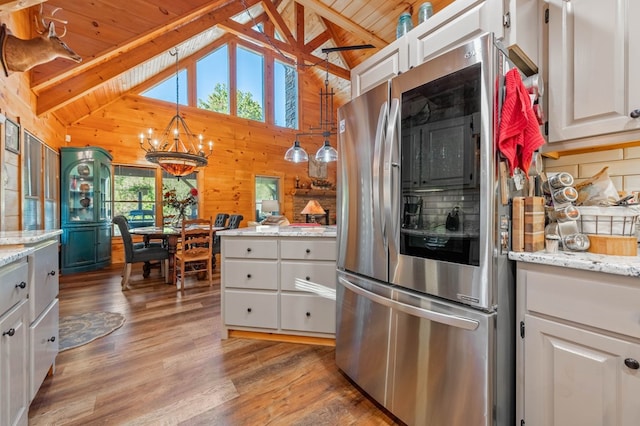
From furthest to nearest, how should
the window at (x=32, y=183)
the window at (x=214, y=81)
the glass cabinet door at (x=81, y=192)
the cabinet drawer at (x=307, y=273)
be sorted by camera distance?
the window at (x=214, y=81), the glass cabinet door at (x=81, y=192), the window at (x=32, y=183), the cabinet drawer at (x=307, y=273)

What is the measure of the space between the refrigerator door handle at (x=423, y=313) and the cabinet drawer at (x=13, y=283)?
5.14 feet

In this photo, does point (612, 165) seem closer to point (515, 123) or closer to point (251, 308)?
point (515, 123)

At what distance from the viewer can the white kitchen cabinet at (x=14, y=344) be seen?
42.9 inches

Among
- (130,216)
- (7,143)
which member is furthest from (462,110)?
(130,216)

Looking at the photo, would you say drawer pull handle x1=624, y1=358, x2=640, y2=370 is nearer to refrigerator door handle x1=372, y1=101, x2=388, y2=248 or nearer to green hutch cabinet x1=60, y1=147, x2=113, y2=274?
refrigerator door handle x1=372, y1=101, x2=388, y2=248

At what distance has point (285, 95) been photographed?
7906mm

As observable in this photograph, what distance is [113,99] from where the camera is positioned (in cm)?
528

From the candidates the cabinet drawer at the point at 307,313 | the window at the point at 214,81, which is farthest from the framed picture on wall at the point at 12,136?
the window at the point at 214,81

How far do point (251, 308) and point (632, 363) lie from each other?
2141 millimetres

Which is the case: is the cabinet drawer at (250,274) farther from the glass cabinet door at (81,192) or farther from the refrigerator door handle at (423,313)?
the glass cabinet door at (81,192)

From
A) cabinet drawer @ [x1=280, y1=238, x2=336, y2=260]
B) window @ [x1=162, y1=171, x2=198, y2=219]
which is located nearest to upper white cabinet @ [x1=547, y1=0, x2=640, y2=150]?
cabinet drawer @ [x1=280, y1=238, x2=336, y2=260]

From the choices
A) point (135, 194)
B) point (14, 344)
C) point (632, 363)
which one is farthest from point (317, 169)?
point (632, 363)

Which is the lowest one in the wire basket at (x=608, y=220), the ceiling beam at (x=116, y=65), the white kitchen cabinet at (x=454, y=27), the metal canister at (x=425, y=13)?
the wire basket at (x=608, y=220)

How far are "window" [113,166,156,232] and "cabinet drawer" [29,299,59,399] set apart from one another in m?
4.21
